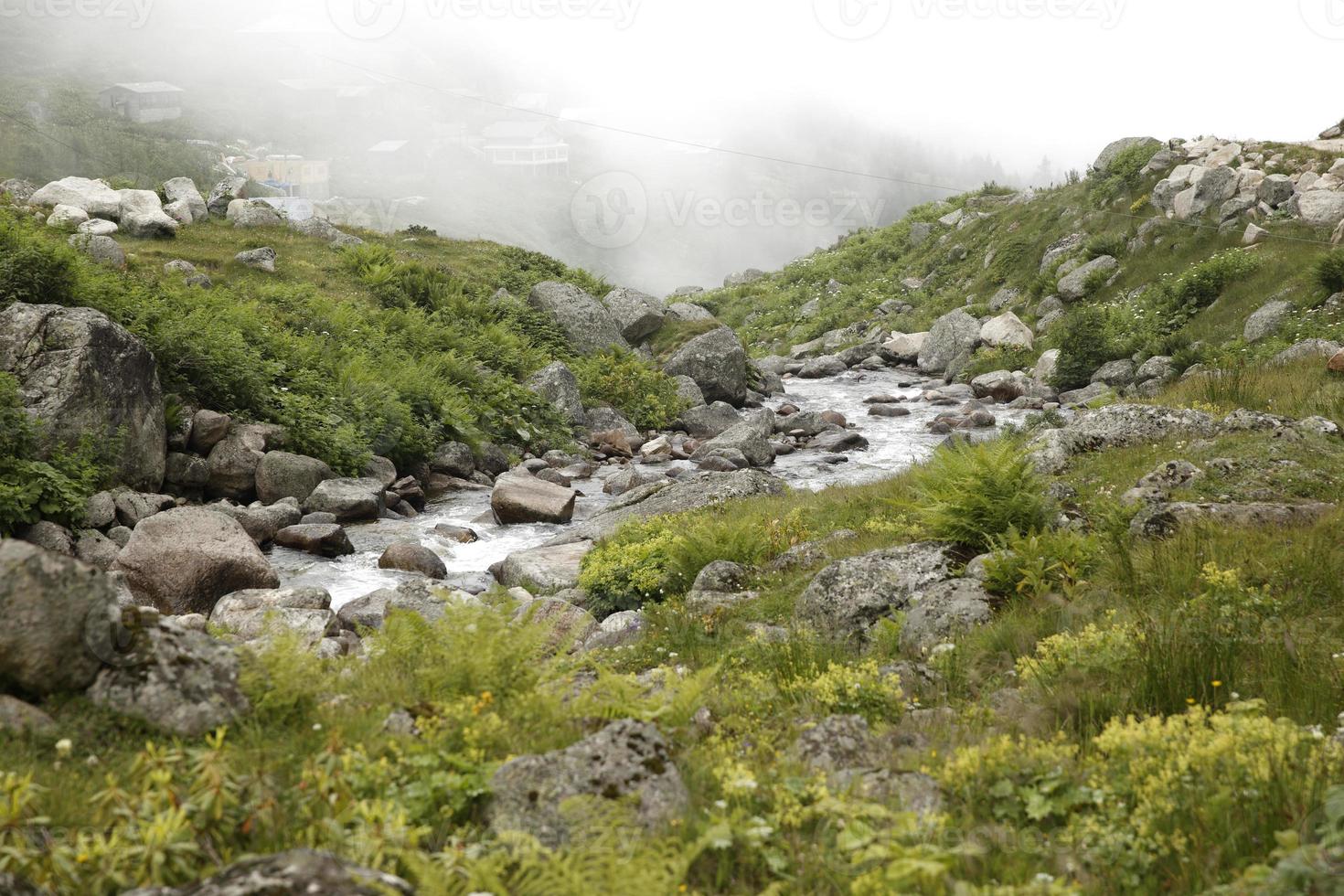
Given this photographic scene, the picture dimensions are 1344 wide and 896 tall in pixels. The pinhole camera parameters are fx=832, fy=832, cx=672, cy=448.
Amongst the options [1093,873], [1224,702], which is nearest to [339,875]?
[1093,873]

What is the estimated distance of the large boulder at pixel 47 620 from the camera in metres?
3.91

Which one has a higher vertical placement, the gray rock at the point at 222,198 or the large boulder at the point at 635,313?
the gray rock at the point at 222,198

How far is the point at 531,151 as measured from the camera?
145m

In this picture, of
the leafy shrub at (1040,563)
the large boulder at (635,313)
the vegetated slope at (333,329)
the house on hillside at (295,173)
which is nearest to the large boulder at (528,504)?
the vegetated slope at (333,329)

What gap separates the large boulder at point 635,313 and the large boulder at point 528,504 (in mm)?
14976

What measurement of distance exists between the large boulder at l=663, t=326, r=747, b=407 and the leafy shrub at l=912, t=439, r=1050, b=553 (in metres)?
19.1

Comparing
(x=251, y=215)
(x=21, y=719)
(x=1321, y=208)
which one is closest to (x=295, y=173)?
(x=251, y=215)

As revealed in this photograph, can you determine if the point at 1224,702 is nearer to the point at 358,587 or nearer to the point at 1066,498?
the point at 1066,498

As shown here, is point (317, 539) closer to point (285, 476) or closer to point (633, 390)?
point (285, 476)

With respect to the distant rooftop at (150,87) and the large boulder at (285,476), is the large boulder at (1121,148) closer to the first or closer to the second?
the large boulder at (285,476)

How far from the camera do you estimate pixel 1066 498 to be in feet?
32.1

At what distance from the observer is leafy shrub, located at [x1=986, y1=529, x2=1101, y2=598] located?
7250mm

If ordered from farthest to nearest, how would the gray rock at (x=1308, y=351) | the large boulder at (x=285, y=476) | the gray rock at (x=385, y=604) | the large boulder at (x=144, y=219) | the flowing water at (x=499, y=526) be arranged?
1. the large boulder at (x=144, y=219)
2. the large boulder at (x=285, y=476)
3. the gray rock at (x=1308, y=351)
4. the flowing water at (x=499, y=526)
5. the gray rock at (x=385, y=604)

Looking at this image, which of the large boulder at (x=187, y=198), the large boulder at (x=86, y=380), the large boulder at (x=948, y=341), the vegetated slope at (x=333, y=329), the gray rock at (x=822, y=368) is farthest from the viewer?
the gray rock at (x=822, y=368)
